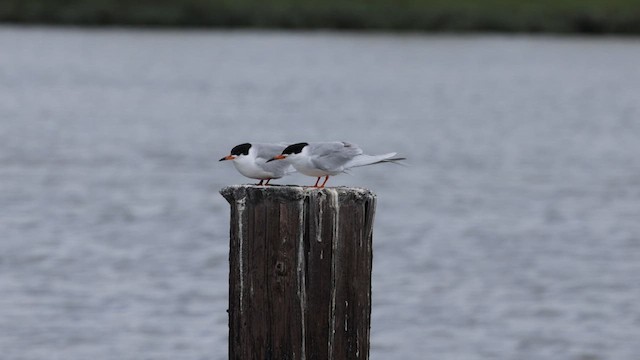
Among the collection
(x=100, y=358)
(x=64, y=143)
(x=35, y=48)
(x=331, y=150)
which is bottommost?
(x=100, y=358)

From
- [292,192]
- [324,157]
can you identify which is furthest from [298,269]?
[324,157]

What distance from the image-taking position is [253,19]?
9481 centimetres

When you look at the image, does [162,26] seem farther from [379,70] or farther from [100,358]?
[100,358]

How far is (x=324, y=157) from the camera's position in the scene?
7871 millimetres

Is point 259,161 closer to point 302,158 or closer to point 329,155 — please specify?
point 302,158

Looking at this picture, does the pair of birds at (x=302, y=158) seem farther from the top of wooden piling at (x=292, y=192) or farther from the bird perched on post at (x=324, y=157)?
the top of wooden piling at (x=292, y=192)

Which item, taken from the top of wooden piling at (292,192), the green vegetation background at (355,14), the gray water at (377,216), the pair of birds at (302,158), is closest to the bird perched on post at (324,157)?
the pair of birds at (302,158)

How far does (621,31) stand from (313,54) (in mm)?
20621

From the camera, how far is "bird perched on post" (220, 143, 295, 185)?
812cm

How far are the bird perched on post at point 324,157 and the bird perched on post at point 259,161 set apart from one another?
0.57 ft

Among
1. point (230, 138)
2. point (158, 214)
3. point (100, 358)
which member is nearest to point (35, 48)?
point (230, 138)

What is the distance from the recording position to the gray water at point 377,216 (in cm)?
1516

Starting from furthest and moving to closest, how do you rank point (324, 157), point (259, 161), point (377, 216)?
point (377, 216) → point (259, 161) → point (324, 157)

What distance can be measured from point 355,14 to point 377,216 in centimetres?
7009
